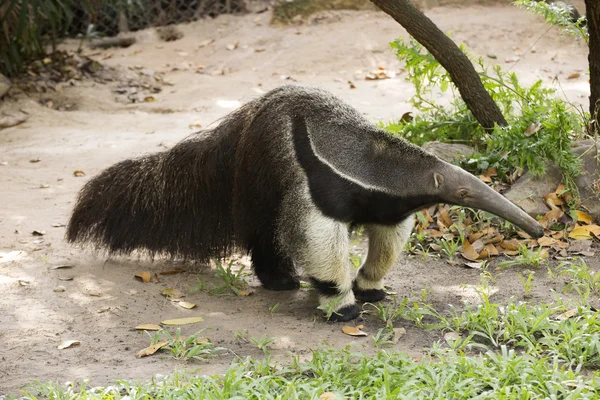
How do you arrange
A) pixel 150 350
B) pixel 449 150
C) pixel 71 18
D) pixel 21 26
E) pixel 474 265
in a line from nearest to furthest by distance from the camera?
pixel 150 350 → pixel 474 265 → pixel 449 150 → pixel 21 26 → pixel 71 18

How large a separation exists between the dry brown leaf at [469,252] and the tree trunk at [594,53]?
1.57m

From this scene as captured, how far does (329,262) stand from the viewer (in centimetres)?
461

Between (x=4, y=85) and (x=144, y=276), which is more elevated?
(x=4, y=85)

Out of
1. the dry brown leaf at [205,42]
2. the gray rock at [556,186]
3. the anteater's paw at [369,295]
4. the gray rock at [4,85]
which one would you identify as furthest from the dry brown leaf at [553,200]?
the dry brown leaf at [205,42]

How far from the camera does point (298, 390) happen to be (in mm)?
3703

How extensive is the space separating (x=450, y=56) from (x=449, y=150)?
84 cm

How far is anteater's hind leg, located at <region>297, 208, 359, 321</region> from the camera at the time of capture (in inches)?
179

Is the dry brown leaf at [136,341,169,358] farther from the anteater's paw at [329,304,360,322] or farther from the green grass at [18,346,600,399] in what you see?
the anteater's paw at [329,304,360,322]

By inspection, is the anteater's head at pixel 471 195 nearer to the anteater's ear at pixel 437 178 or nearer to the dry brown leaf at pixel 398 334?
the anteater's ear at pixel 437 178

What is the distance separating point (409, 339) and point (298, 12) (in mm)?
10144

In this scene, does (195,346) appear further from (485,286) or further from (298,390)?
(485,286)

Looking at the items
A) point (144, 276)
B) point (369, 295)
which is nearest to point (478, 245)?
point (369, 295)

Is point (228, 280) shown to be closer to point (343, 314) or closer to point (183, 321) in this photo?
point (183, 321)

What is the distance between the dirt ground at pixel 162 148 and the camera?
4406mm
